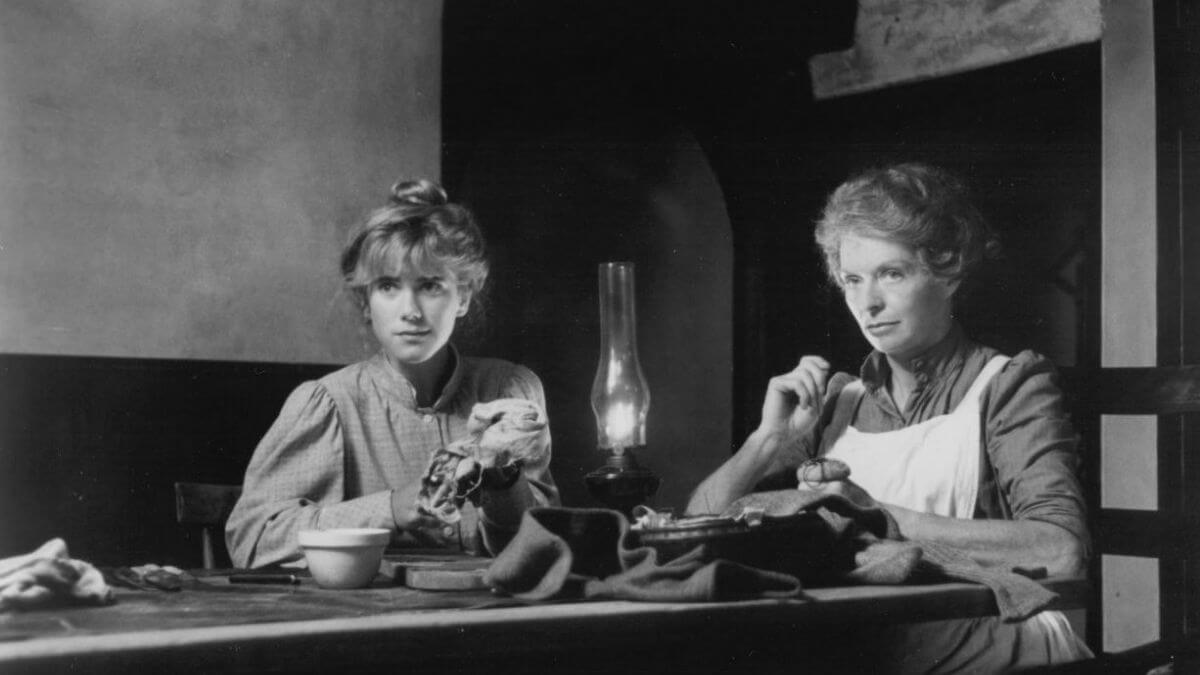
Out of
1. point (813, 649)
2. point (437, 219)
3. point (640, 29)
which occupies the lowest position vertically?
point (813, 649)

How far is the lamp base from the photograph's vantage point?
1.83 meters

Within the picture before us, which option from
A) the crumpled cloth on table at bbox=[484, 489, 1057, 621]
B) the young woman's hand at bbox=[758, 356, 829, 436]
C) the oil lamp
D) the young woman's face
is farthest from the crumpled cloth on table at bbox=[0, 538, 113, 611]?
the young woman's hand at bbox=[758, 356, 829, 436]

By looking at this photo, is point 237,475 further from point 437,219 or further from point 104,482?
point 437,219

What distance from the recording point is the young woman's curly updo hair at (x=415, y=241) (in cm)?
269

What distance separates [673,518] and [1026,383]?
105 centimetres

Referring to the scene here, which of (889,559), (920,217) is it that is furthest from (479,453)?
(920,217)

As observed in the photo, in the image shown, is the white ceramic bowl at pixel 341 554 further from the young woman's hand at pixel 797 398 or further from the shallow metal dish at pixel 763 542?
the young woman's hand at pixel 797 398

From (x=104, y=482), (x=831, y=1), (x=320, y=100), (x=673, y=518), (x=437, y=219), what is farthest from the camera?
(x=831, y=1)

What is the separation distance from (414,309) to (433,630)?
4.51 ft

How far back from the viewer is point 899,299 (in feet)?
8.77

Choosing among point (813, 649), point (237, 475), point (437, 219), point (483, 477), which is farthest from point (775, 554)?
point (237, 475)

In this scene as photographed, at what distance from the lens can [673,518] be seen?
1.79 metres

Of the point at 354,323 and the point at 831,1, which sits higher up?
the point at 831,1

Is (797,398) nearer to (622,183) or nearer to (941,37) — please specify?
(941,37)
